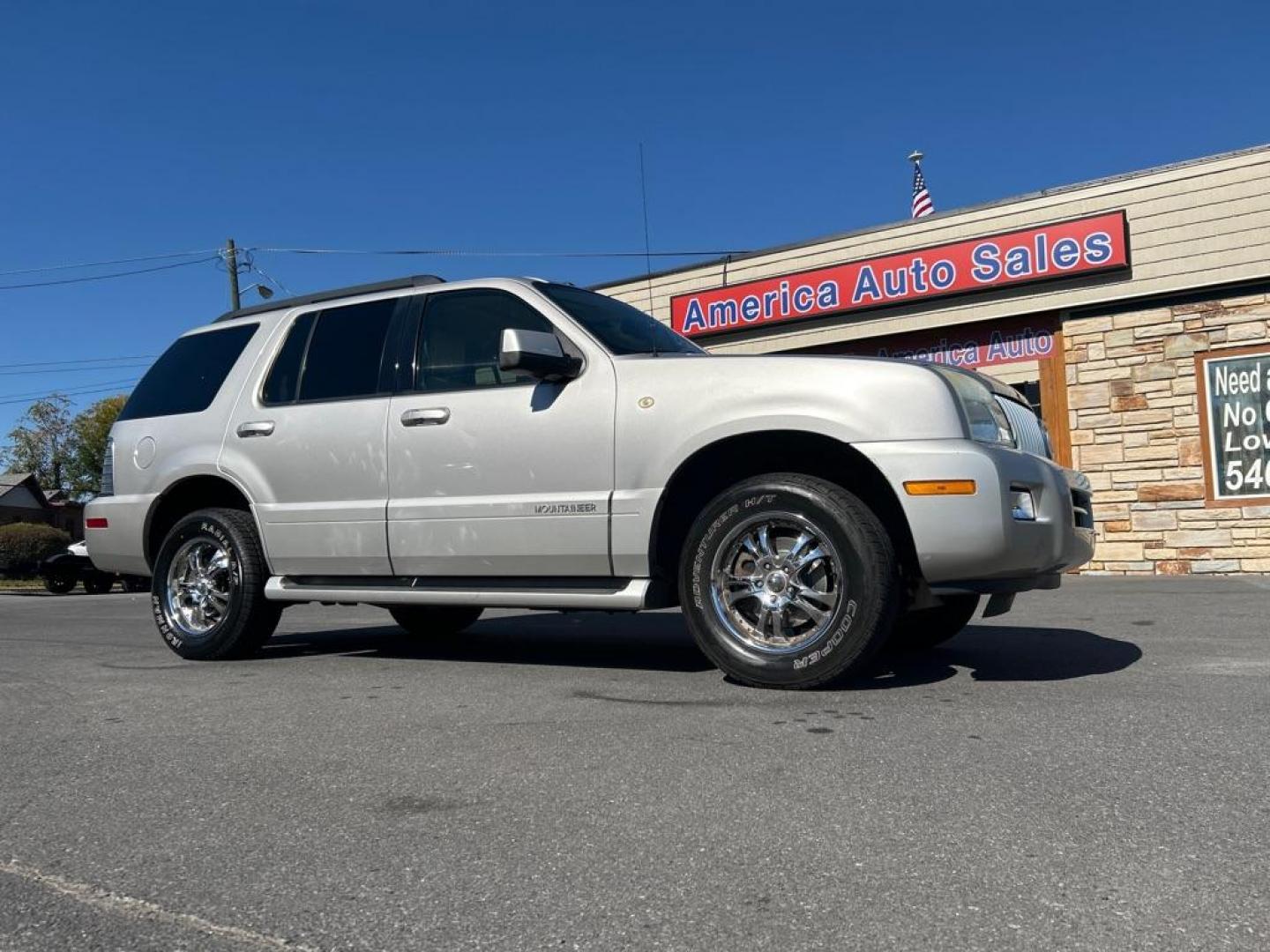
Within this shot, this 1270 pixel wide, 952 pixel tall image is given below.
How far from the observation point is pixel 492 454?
5023 millimetres

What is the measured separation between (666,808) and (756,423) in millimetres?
2005

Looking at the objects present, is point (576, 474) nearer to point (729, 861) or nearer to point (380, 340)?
point (380, 340)

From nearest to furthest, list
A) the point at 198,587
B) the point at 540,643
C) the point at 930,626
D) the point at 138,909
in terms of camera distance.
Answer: the point at 138,909 < the point at 930,626 < the point at 198,587 < the point at 540,643

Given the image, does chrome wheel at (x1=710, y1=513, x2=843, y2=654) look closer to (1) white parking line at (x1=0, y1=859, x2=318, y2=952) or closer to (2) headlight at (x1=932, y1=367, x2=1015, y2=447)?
(2) headlight at (x1=932, y1=367, x2=1015, y2=447)

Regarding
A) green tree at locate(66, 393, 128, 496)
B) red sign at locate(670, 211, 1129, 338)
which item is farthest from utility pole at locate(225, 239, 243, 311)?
green tree at locate(66, 393, 128, 496)

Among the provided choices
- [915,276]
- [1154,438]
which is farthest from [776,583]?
[915,276]

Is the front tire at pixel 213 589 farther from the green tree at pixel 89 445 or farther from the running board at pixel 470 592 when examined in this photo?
the green tree at pixel 89 445

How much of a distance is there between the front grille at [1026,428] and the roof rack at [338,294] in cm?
286

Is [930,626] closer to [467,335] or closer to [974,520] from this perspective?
[974,520]

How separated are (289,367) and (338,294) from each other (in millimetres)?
488

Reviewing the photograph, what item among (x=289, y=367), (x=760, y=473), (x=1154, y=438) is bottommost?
(x=760, y=473)

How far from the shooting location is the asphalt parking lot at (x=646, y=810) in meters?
2.05

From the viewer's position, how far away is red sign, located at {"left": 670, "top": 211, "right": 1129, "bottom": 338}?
12.6 m

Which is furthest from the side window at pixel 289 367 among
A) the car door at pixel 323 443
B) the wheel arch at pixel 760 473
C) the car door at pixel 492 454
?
the wheel arch at pixel 760 473
